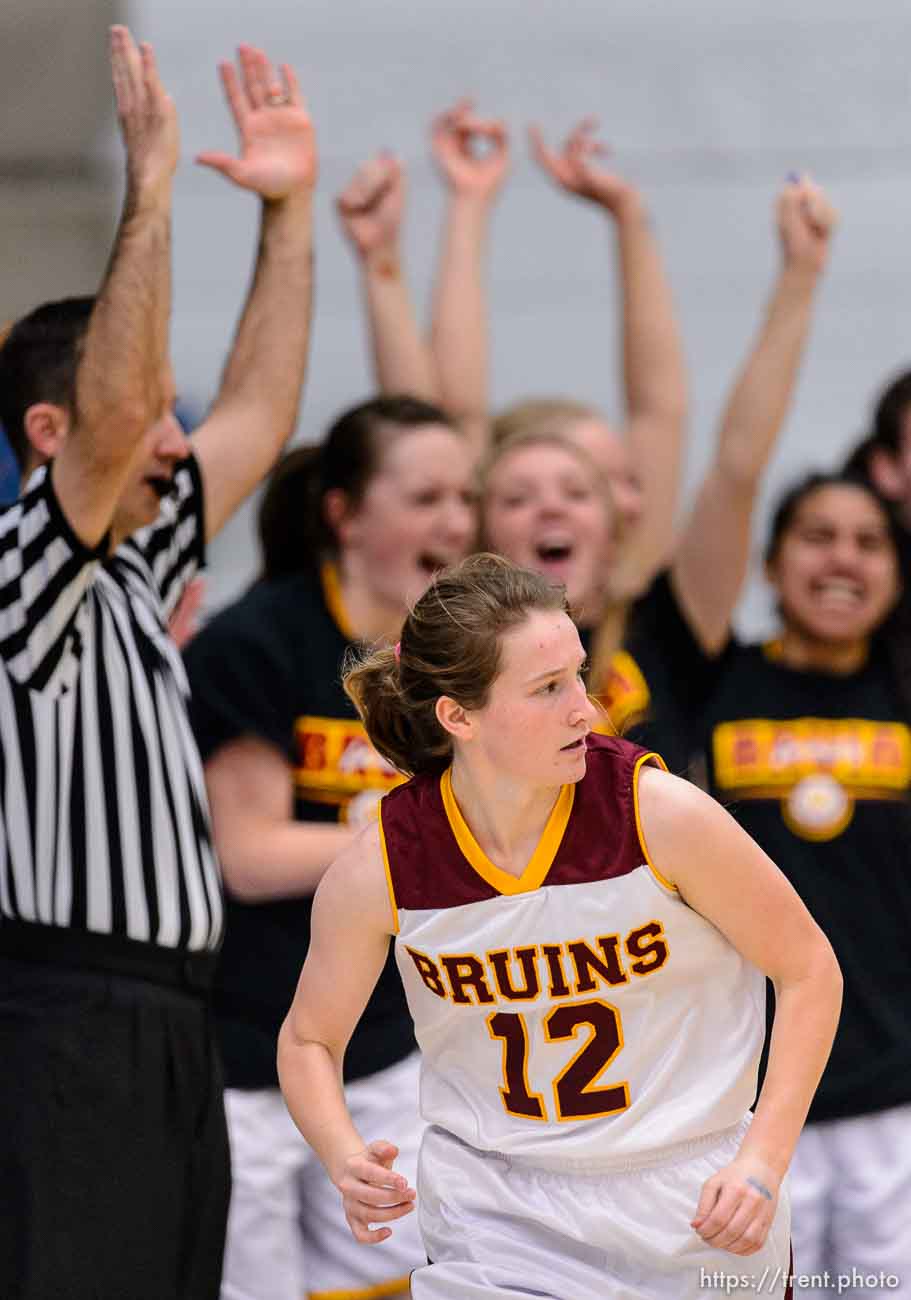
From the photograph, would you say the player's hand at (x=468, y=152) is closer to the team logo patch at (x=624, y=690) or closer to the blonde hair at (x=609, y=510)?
the blonde hair at (x=609, y=510)

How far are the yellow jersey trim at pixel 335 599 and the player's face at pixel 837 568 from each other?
875mm

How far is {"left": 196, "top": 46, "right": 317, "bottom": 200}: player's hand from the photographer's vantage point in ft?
9.64

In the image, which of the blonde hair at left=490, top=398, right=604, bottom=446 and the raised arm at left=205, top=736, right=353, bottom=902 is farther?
the blonde hair at left=490, top=398, right=604, bottom=446

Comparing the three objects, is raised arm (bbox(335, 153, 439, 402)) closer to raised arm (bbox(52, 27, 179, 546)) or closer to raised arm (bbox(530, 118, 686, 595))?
raised arm (bbox(530, 118, 686, 595))

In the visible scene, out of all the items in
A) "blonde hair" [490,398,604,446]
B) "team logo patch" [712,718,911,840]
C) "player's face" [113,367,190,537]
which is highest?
"player's face" [113,367,190,537]

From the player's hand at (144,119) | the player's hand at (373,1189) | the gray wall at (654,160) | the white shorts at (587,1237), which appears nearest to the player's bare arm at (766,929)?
the white shorts at (587,1237)

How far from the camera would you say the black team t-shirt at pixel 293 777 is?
3.31 meters

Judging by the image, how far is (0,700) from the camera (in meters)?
2.63

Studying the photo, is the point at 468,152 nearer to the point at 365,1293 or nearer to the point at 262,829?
the point at 262,829

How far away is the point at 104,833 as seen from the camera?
2.61 meters

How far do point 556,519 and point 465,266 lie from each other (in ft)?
2.92

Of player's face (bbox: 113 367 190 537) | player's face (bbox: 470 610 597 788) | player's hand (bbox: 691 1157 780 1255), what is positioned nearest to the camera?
player's hand (bbox: 691 1157 780 1255)

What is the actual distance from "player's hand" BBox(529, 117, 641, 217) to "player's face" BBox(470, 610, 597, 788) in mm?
2192

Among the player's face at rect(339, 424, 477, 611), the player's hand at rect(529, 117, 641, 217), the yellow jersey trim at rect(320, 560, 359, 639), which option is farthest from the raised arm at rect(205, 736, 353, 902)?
the player's hand at rect(529, 117, 641, 217)
